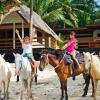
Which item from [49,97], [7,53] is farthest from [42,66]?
[7,53]

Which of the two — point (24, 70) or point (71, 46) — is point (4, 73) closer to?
point (24, 70)

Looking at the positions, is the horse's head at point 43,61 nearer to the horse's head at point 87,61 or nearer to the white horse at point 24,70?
the white horse at point 24,70

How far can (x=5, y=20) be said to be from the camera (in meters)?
39.7

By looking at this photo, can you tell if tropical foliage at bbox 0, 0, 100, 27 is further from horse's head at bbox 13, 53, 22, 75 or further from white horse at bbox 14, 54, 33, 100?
horse's head at bbox 13, 53, 22, 75

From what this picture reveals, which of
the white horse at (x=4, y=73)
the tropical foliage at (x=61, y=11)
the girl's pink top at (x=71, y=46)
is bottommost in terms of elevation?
the white horse at (x=4, y=73)

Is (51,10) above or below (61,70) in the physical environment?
above

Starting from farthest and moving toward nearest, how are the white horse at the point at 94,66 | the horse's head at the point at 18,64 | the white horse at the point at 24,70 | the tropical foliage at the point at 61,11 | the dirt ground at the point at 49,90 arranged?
1. the tropical foliage at the point at 61,11
2. the dirt ground at the point at 49,90
3. the white horse at the point at 94,66
4. the white horse at the point at 24,70
5. the horse's head at the point at 18,64

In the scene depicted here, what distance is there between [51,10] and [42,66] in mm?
41550

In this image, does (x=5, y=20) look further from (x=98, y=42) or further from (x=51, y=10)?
(x=51, y=10)

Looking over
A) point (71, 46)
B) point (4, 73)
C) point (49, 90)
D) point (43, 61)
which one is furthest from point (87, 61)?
point (49, 90)

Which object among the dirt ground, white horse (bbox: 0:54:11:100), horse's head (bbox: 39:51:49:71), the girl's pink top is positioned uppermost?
the girl's pink top

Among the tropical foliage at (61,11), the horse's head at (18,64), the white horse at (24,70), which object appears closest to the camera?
the horse's head at (18,64)

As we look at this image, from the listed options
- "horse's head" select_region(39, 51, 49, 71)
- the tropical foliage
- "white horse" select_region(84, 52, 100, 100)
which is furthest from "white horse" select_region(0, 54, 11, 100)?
the tropical foliage

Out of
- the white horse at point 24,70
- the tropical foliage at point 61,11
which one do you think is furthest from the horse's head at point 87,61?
the tropical foliage at point 61,11
